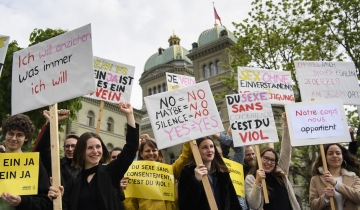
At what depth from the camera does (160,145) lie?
15.0 feet

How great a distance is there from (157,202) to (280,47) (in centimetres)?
1458

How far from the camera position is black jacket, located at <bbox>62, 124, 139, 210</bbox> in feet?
12.1

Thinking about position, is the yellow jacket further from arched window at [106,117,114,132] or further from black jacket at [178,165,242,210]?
arched window at [106,117,114,132]

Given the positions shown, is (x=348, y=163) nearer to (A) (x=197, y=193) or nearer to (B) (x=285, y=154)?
(B) (x=285, y=154)

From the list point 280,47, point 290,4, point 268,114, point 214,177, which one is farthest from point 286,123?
point 290,4

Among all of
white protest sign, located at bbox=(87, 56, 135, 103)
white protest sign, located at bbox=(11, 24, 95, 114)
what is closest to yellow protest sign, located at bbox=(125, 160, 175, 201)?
white protest sign, located at bbox=(11, 24, 95, 114)

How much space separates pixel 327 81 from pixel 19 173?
550 centimetres

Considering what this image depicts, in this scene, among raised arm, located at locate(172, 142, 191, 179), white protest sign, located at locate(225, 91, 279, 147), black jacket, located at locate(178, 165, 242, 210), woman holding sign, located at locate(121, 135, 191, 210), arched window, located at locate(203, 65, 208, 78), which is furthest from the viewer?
arched window, located at locate(203, 65, 208, 78)

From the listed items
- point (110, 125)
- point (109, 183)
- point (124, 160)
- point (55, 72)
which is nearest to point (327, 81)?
point (124, 160)

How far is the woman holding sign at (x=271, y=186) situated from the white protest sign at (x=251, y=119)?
1.69ft

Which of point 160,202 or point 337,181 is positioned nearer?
point 160,202

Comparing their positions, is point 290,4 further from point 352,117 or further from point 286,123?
point 286,123

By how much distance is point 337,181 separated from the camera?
496 centimetres

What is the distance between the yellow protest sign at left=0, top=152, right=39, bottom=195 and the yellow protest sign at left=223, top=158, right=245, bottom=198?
2.61 metres
